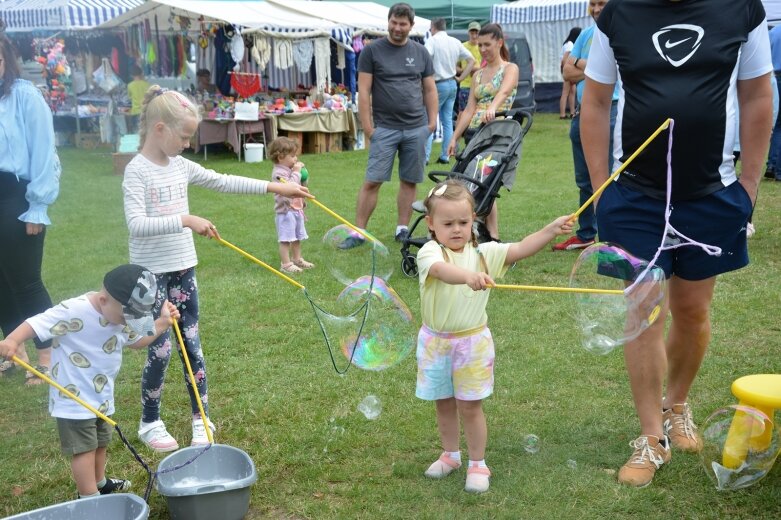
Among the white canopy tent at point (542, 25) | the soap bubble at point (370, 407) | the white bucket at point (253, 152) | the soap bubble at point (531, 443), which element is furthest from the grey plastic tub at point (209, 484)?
the white canopy tent at point (542, 25)

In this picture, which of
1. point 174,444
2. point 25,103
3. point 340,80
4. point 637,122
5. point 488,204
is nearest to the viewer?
point 637,122

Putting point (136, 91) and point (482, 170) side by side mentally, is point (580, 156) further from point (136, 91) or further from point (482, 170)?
point (136, 91)

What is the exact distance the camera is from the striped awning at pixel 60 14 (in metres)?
17.1

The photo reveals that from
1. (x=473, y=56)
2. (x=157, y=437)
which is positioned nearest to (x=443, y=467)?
(x=157, y=437)

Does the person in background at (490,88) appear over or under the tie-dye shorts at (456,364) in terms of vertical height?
over

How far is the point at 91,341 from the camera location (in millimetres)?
3113

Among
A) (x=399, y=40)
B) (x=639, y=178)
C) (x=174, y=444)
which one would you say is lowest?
(x=174, y=444)

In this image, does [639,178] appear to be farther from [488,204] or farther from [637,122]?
[488,204]

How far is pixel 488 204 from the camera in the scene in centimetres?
652

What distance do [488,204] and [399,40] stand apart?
1892 mm

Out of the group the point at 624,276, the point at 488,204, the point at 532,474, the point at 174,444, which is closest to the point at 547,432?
the point at 532,474

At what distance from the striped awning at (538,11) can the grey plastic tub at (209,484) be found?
19.4m

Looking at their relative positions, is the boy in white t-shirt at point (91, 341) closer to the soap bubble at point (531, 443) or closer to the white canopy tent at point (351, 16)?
the soap bubble at point (531, 443)

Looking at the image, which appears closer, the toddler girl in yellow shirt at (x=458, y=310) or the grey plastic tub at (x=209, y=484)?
the grey plastic tub at (x=209, y=484)
